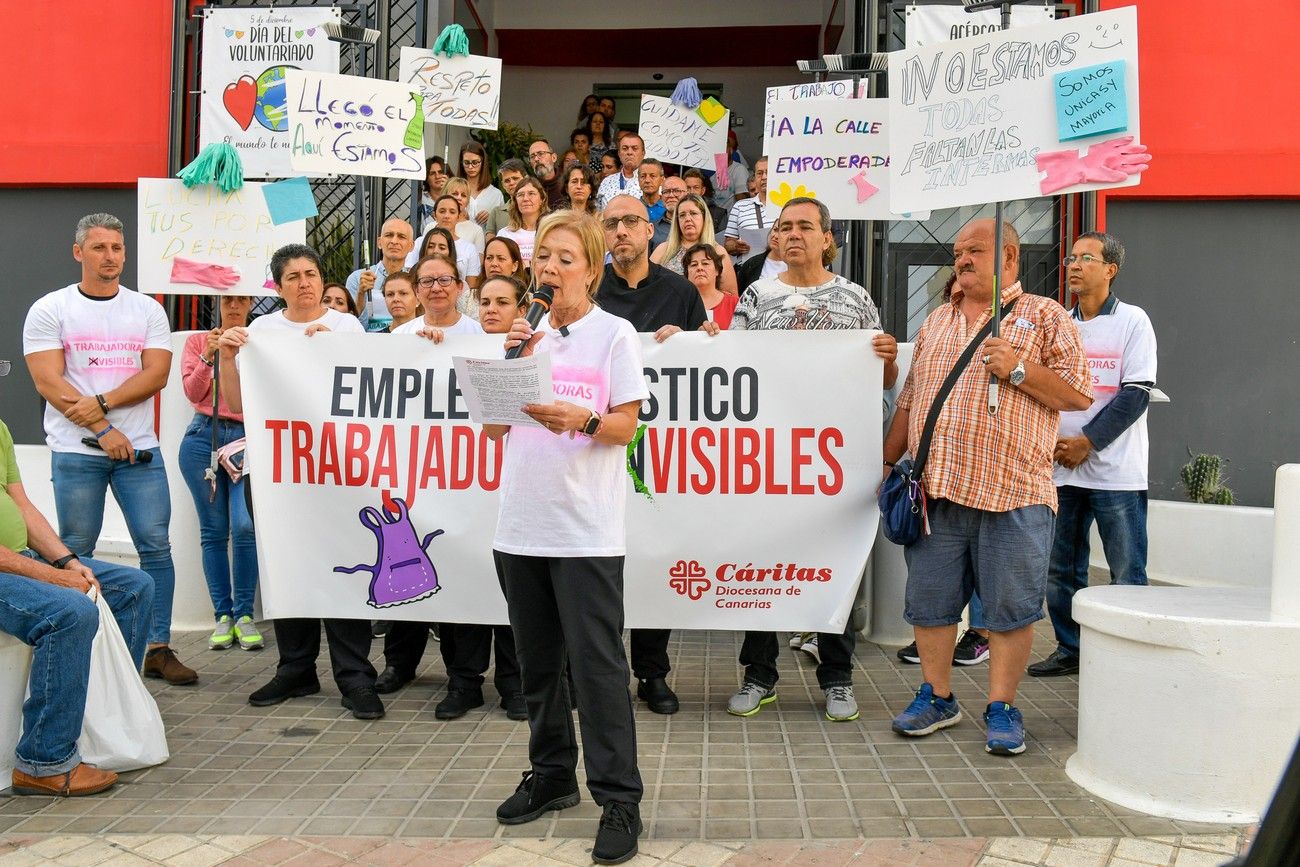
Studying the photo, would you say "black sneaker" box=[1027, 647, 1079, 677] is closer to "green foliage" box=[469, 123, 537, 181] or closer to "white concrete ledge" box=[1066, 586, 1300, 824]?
"white concrete ledge" box=[1066, 586, 1300, 824]

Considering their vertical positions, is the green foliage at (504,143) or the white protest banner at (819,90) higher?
the green foliage at (504,143)

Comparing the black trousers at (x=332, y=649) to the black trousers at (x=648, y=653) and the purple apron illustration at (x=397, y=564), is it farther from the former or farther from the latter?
the black trousers at (x=648, y=653)

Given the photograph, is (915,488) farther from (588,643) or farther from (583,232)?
(583,232)

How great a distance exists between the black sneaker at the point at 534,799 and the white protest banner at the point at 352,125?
4.58m

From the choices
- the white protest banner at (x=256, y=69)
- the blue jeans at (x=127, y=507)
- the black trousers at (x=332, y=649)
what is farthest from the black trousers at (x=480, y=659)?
the white protest banner at (x=256, y=69)

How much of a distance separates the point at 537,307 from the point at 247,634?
12.1 ft

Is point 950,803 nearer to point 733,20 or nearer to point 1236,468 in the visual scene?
point 1236,468

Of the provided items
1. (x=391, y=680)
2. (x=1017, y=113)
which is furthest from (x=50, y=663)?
(x=1017, y=113)

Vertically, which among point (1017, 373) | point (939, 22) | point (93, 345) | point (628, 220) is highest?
point (939, 22)

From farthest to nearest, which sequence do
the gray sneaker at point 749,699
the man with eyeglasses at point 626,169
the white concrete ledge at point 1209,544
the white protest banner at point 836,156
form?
the man with eyeglasses at point 626,169, the white concrete ledge at point 1209,544, the white protest banner at point 836,156, the gray sneaker at point 749,699

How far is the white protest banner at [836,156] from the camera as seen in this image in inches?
275

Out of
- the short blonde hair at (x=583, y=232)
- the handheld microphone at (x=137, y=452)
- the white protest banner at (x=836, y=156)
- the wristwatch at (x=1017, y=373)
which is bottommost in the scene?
the handheld microphone at (x=137, y=452)

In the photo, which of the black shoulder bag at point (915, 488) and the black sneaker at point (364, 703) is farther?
the black sneaker at point (364, 703)

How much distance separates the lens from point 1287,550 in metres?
3.92
